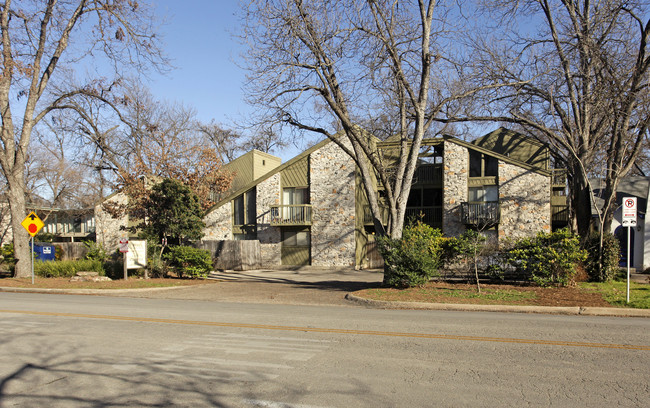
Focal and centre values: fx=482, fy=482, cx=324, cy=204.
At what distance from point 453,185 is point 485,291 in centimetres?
1479

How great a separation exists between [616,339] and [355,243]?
21222 millimetres

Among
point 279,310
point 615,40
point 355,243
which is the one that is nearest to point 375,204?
point 279,310

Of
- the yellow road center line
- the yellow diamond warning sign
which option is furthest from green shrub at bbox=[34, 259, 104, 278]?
the yellow road center line

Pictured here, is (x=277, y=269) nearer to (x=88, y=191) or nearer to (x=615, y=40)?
(x=615, y=40)

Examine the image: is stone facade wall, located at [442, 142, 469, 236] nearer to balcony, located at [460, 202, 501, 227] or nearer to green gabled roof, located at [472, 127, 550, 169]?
balcony, located at [460, 202, 501, 227]

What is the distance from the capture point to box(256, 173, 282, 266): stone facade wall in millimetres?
30516

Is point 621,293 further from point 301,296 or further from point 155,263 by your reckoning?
point 155,263

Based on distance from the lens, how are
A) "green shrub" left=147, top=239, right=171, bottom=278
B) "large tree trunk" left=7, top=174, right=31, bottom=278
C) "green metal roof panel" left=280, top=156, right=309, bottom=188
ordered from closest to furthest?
1. "green shrub" left=147, top=239, right=171, bottom=278
2. "large tree trunk" left=7, top=174, right=31, bottom=278
3. "green metal roof panel" left=280, top=156, right=309, bottom=188

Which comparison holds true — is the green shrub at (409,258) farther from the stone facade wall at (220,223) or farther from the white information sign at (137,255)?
the stone facade wall at (220,223)

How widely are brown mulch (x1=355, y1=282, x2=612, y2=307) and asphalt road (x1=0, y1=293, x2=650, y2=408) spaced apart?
1713 mm

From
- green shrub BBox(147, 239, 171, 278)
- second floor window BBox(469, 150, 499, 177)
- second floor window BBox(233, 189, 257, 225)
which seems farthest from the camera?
second floor window BBox(233, 189, 257, 225)

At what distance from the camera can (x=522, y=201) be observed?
87.9ft

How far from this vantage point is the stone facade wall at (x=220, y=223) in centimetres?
3181

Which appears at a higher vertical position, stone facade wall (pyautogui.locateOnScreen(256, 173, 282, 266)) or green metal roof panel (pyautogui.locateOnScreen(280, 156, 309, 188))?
green metal roof panel (pyautogui.locateOnScreen(280, 156, 309, 188))
